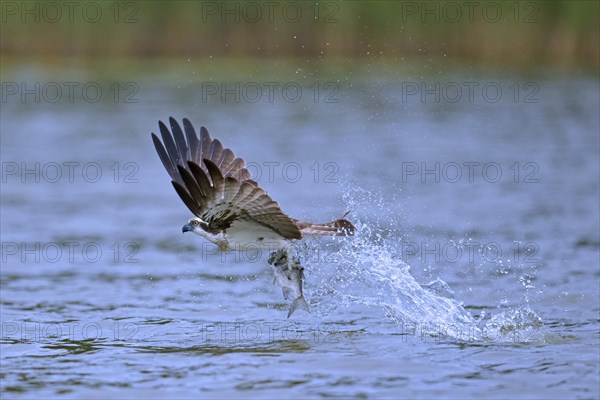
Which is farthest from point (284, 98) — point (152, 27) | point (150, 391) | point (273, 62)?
point (150, 391)

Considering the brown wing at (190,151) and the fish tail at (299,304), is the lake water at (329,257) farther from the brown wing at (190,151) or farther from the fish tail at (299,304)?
the brown wing at (190,151)

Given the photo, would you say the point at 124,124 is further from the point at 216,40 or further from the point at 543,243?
the point at 543,243

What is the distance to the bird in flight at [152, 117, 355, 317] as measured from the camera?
7.62m

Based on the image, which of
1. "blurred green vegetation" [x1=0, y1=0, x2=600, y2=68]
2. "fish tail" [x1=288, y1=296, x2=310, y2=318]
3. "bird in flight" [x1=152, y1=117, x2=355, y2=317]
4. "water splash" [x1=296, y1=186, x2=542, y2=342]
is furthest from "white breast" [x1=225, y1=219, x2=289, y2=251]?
"blurred green vegetation" [x1=0, y1=0, x2=600, y2=68]

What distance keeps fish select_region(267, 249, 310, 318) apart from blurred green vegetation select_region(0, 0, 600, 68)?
17674 millimetres

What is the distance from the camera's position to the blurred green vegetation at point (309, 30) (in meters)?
25.9

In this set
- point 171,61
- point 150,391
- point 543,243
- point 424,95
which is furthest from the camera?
point 171,61

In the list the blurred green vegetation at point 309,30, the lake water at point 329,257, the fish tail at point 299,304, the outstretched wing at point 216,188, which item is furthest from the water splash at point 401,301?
the blurred green vegetation at point 309,30

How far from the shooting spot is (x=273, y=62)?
→ 91.7ft

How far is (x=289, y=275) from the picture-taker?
344 inches

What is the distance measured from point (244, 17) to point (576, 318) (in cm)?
1906

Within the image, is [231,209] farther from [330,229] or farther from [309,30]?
[309,30]

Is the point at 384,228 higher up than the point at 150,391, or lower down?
higher up

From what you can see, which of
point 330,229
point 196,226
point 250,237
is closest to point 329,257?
point 330,229
